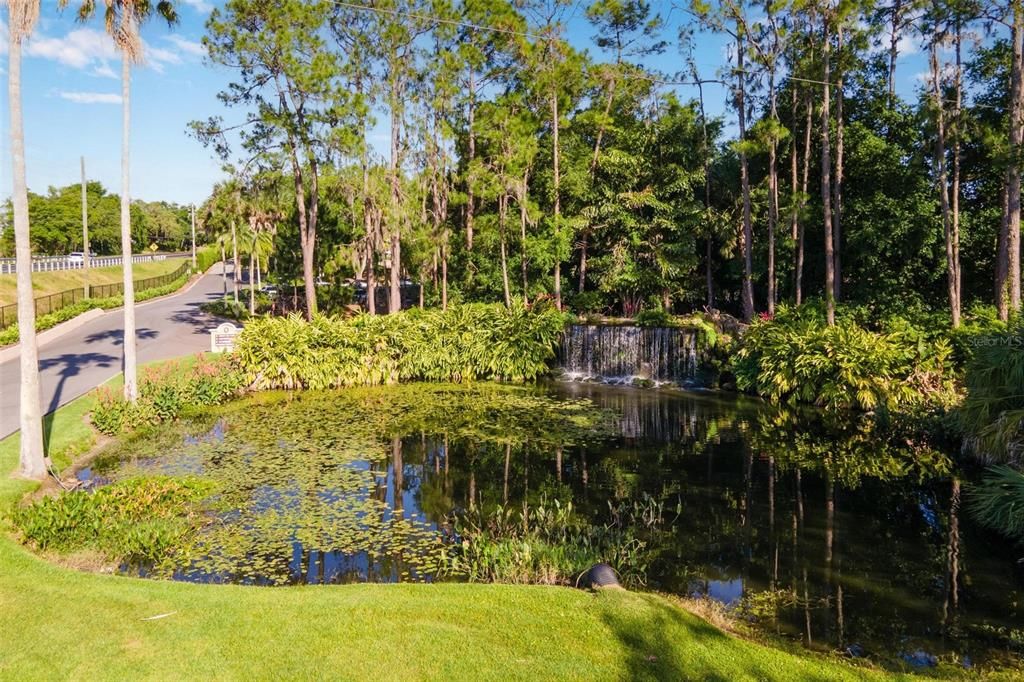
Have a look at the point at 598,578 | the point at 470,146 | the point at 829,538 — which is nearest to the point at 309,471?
the point at 598,578

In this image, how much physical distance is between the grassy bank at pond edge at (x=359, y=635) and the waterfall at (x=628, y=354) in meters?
17.0

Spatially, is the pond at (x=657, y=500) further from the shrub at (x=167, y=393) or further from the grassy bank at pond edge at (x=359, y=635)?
the grassy bank at pond edge at (x=359, y=635)

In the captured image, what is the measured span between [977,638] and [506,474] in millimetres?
7591

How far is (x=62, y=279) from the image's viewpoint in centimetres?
3947

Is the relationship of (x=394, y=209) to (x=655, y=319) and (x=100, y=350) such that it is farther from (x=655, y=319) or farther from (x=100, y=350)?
(x=100, y=350)

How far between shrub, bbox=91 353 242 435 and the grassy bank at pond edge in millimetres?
7946

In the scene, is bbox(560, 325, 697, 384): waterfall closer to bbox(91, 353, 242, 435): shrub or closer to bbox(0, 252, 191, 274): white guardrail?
bbox(91, 353, 242, 435): shrub

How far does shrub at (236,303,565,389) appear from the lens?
20.5m

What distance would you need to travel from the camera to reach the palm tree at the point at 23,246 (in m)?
9.97

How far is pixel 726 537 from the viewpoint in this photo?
970 centimetres

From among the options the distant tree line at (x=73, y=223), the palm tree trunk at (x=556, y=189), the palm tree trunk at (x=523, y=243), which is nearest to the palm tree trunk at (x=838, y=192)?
the palm tree trunk at (x=556, y=189)

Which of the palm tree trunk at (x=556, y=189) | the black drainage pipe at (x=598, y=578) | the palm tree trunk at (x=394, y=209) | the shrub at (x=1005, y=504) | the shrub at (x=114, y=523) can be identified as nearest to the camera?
the black drainage pipe at (x=598, y=578)

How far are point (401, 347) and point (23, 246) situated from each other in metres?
12.8

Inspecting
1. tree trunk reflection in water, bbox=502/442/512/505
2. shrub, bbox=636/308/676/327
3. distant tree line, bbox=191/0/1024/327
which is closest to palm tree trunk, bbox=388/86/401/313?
distant tree line, bbox=191/0/1024/327
